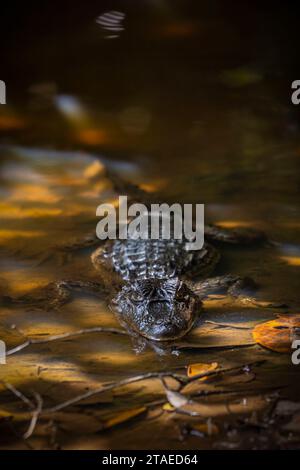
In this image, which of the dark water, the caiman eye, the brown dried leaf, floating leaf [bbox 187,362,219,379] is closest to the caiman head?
the caiman eye

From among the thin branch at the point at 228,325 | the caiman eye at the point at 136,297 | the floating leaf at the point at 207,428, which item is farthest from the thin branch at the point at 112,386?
the caiman eye at the point at 136,297

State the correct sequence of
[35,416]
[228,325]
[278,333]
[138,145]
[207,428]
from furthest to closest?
1. [138,145]
2. [228,325]
3. [278,333]
4. [35,416]
5. [207,428]

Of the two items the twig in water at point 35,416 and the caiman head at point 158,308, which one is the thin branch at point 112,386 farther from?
the caiman head at point 158,308

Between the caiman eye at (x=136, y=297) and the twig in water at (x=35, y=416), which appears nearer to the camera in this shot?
the twig in water at (x=35, y=416)

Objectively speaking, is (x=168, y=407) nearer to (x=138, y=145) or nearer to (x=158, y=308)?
(x=158, y=308)

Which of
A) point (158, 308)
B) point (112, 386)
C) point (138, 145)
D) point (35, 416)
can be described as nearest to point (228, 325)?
point (158, 308)

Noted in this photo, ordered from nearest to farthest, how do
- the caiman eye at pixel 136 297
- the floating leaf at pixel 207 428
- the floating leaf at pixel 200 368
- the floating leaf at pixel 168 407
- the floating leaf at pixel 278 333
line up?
1. the floating leaf at pixel 207 428
2. the floating leaf at pixel 168 407
3. the floating leaf at pixel 200 368
4. the floating leaf at pixel 278 333
5. the caiman eye at pixel 136 297
